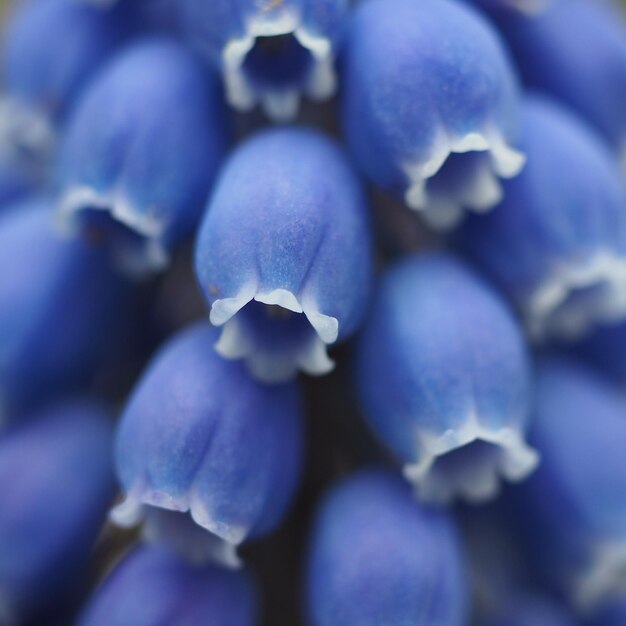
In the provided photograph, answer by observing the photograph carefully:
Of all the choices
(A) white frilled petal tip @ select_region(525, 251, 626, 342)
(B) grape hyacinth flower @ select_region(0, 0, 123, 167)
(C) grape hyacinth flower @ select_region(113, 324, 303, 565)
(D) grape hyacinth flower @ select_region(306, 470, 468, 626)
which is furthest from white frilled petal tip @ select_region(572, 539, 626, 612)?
(B) grape hyacinth flower @ select_region(0, 0, 123, 167)

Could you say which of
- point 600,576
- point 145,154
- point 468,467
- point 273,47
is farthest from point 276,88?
point 600,576

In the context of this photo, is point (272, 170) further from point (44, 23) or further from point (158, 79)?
point (44, 23)

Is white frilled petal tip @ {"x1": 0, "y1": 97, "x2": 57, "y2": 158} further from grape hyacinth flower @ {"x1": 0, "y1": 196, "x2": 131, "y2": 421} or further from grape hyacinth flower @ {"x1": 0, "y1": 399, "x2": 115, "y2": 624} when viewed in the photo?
grape hyacinth flower @ {"x1": 0, "y1": 399, "x2": 115, "y2": 624}

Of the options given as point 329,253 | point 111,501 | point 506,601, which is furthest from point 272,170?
point 506,601

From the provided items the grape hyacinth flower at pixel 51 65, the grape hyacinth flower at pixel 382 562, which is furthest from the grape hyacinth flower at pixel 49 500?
the grape hyacinth flower at pixel 51 65

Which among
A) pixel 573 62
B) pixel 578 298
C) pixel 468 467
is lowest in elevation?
pixel 468 467

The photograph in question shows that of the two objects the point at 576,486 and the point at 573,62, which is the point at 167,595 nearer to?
the point at 576,486
